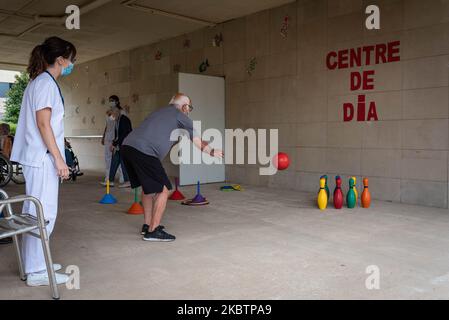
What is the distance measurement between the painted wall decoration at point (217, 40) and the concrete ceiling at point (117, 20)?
0.25 m

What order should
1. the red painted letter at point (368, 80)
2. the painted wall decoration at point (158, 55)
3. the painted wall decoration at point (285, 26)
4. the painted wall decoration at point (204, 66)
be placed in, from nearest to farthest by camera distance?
1. the red painted letter at point (368, 80)
2. the painted wall decoration at point (285, 26)
3. the painted wall decoration at point (204, 66)
4. the painted wall decoration at point (158, 55)

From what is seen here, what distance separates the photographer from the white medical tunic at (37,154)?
238cm

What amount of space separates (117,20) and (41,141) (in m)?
5.49

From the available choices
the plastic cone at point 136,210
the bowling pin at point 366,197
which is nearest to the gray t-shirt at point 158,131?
the plastic cone at point 136,210

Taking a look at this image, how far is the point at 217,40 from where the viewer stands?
7512 mm

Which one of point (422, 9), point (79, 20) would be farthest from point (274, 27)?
point (79, 20)

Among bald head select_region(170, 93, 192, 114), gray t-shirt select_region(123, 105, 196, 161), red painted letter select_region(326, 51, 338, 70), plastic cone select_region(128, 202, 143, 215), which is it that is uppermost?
red painted letter select_region(326, 51, 338, 70)

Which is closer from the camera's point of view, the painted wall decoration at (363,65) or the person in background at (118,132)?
the painted wall decoration at (363,65)

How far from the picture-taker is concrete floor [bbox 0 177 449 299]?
93.0 inches

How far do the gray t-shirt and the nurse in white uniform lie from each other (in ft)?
3.01

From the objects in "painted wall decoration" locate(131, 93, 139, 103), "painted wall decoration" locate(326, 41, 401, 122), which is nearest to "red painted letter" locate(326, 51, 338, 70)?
"painted wall decoration" locate(326, 41, 401, 122)

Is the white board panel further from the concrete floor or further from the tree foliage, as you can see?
the tree foliage

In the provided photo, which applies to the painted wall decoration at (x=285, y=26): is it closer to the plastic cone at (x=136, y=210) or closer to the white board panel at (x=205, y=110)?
the white board panel at (x=205, y=110)
